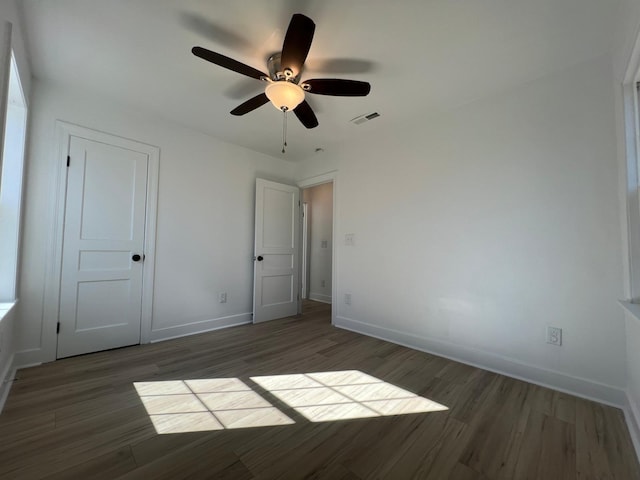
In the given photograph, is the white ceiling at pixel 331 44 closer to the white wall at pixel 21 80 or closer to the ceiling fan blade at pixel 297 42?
the white wall at pixel 21 80

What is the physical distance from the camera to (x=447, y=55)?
192cm

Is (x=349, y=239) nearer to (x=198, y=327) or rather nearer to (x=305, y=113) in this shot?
(x=305, y=113)

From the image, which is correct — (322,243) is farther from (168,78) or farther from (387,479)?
(387,479)

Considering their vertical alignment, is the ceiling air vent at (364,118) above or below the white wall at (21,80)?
above

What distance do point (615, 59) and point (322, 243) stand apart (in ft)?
14.3

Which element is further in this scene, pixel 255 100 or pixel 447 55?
pixel 255 100

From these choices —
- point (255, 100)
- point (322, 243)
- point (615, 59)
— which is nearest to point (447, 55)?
point (615, 59)

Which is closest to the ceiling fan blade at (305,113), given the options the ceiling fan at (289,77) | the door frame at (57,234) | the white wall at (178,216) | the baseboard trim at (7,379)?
the ceiling fan at (289,77)

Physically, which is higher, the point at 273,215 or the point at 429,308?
the point at 273,215

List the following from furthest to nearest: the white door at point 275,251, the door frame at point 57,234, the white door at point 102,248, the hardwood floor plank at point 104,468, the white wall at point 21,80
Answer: the white door at point 275,251, the white door at point 102,248, the door frame at point 57,234, the white wall at point 21,80, the hardwood floor plank at point 104,468

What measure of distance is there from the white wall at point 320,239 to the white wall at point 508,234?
6.87ft

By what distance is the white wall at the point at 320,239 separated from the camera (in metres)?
5.31

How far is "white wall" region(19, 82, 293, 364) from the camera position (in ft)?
7.37

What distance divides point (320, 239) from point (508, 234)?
3.63 m
